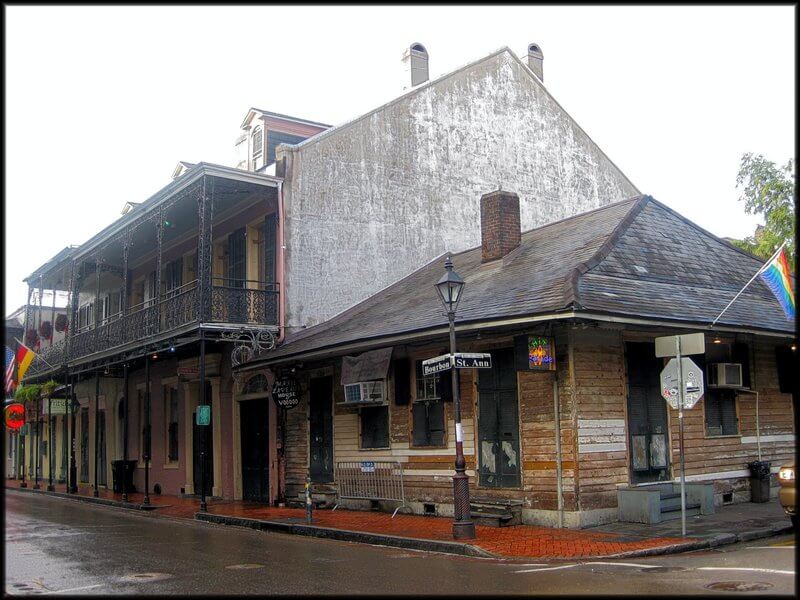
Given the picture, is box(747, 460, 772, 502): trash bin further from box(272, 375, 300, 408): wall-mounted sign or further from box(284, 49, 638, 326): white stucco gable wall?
box(284, 49, 638, 326): white stucco gable wall

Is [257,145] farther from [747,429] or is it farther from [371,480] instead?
[747,429]

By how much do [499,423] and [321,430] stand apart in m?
5.63

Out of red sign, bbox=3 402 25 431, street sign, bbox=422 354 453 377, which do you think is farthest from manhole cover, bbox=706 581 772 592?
red sign, bbox=3 402 25 431

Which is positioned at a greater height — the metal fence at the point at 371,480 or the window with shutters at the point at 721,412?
the window with shutters at the point at 721,412

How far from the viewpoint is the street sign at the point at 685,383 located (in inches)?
478

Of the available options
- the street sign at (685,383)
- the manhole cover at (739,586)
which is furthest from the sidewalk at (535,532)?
the manhole cover at (739,586)

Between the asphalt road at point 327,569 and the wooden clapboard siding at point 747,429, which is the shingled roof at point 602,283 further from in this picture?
the asphalt road at point 327,569

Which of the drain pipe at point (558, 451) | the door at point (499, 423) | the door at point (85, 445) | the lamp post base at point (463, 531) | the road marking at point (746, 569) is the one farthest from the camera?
the door at point (85, 445)

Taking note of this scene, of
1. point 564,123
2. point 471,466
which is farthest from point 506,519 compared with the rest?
point 564,123

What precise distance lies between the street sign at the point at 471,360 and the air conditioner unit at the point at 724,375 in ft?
16.7

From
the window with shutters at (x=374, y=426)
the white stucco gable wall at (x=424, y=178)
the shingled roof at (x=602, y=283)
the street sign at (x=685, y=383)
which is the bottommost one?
the window with shutters at (x=374, y=426)

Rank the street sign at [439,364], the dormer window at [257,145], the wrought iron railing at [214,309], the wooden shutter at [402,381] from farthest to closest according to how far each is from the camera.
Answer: the dormer window at [257,145] → the wrought iron railing at [214,309] → the wooden shutter at [402,381] → the street sign at [439,364]

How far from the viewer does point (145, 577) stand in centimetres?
1026

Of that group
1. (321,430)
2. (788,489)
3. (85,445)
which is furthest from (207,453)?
(788,489)
